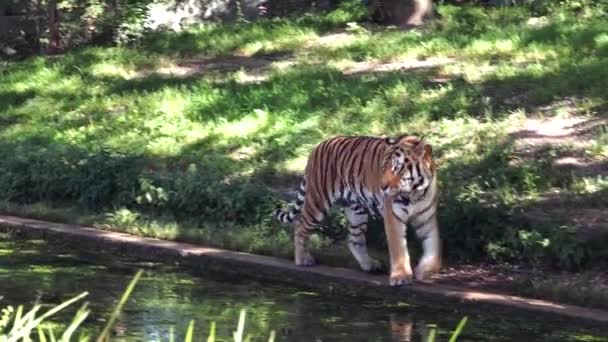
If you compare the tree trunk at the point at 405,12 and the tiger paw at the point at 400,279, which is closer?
the tiger paw at the point at 400,279

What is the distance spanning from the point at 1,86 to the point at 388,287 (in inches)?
424

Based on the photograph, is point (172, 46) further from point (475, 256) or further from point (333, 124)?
point (475, 256)

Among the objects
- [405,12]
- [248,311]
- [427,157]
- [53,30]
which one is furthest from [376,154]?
[53,30]

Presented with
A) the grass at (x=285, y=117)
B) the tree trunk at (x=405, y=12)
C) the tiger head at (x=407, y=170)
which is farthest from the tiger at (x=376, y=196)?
the tree trunk at (x=405, y=12)

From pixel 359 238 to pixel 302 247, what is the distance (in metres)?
A: 0.50

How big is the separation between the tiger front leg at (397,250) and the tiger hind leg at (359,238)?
34cm

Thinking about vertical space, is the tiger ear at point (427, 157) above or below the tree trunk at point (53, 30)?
below

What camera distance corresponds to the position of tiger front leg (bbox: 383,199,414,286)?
916 centimetres

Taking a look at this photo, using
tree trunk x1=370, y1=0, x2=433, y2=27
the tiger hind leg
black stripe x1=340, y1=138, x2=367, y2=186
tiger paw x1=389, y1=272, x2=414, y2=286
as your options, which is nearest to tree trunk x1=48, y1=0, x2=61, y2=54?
tree trunk x1=370, y1=0, x2=433, y2=27

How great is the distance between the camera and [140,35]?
19.8 m

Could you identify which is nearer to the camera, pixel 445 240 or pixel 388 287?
pixel 388 287

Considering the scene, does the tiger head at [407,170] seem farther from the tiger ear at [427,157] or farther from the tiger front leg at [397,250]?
the tiger front leg at [397,250]

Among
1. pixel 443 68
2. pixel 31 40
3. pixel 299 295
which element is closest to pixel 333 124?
pixel 443 68

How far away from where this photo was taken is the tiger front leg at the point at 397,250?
9164mm
